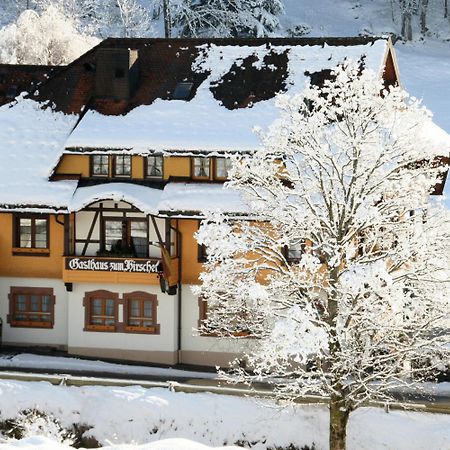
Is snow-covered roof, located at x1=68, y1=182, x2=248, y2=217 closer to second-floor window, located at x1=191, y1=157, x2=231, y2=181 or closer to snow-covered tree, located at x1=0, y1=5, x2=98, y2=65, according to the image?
second-floor window, located at x1=191, y1=157, x2=231, y2=181

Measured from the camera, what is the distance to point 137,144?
110 ft

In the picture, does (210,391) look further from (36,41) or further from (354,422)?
(36,41)

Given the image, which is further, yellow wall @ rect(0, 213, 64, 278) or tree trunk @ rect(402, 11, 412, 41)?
tree trunk @ rect(402, 11, 412, 41)

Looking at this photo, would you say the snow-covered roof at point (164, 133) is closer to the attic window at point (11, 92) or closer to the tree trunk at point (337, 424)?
the attic window at point (11, 92)

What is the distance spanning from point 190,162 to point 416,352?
1388 cm

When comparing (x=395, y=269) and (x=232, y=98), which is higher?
(x=232, y=98)

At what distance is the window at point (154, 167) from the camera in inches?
1341

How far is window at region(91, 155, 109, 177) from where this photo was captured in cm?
3441

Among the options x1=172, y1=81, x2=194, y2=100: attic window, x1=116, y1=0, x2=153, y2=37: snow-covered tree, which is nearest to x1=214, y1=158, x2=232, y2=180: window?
x1=172, y1=81, x2=194, y2=100: attic window

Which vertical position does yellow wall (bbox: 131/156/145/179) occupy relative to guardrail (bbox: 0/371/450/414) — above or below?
above

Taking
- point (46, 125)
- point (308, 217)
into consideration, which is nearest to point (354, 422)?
point (308, 217)

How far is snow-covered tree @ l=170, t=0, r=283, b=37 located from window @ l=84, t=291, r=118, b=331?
34.9m

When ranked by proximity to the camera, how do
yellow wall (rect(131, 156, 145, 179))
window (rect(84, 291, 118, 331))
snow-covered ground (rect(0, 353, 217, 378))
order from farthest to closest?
yellow wall (rect(131, 156, 145, 179)), window (rect(84, 291, 118, 331)), snow-covered ground (rect(0, 353, 217, 378))

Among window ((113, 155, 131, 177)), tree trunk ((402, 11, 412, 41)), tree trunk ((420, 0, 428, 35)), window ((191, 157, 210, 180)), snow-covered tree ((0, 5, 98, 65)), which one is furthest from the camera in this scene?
tree trunk ((420, 0, 428, 35))
